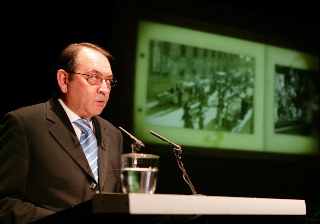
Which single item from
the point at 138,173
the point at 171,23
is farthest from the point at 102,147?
the point at 171,23

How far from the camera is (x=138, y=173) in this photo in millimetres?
1055

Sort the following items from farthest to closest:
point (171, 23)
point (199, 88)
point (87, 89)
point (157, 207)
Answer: point (199, 88) < point (171, 23) < point (87, 89) < point (157, 207)

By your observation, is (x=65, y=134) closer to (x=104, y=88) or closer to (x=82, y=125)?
(x=82, y=125)

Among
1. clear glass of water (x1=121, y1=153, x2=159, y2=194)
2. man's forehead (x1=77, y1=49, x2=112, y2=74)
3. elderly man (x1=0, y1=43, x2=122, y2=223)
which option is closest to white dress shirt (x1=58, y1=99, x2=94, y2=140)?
elderly man (x1=0, y1=43, x2=122, y2=223)

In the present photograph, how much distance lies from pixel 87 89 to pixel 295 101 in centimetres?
257

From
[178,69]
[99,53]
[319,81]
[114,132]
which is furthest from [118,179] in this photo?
[319,81]

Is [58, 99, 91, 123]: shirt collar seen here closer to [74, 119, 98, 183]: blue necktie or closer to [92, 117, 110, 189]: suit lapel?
[74, 119, 98, 183]: blue necktie

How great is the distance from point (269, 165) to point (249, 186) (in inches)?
12.5

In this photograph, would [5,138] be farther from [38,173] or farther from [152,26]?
[152,26]

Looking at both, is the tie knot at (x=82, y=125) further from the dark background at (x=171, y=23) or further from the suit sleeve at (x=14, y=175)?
the dark background at (x=171, y=23)

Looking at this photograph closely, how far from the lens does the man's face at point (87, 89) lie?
204 centimetres

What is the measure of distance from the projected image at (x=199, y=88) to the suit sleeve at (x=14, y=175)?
1426 millimetres

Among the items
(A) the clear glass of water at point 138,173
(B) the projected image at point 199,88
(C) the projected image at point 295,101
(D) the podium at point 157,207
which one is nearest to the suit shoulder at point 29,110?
(D) the podium at point 157,207

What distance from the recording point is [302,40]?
3852 mm
